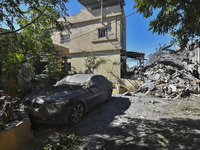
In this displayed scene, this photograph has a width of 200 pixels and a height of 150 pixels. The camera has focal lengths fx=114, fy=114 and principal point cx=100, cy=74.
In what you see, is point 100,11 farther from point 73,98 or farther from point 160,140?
point 160,140

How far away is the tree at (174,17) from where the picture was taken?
3.37 metres

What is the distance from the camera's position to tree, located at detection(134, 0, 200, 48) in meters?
3.37

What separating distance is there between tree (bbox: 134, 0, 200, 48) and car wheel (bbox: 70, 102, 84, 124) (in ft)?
11.8

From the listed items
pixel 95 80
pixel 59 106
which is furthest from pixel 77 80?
pixel 59 106

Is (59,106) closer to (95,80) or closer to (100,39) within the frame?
(95,80)

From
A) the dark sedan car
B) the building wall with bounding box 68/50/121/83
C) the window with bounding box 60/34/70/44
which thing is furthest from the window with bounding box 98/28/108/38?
the dark sedan car

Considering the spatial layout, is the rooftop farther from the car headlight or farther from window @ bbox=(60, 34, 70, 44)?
the car headlight

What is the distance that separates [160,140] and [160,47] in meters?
16.5

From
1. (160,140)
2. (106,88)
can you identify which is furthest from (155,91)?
(160,140)

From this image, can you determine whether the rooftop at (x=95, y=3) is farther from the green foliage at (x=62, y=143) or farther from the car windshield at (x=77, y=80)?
the green foliage at (x=62, y=143)

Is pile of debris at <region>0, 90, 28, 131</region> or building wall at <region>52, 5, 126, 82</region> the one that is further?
building wall at <region>52, 5, 126, 82</region>

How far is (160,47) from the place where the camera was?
1625cm

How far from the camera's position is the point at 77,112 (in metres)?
3.48

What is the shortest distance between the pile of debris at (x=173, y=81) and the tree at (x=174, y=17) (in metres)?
4.51
